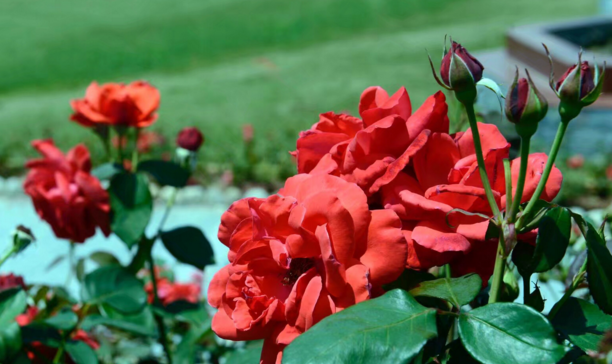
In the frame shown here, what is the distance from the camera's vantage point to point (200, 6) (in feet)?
31.5

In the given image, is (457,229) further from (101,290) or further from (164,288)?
(164,288)

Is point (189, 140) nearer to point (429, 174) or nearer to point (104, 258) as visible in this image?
point (104, 258)

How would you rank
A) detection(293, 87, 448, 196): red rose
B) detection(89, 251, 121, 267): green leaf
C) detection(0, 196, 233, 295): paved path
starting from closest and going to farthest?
1. detection(293, 87, 448, 196): red rose
2. detection(89, 251, 121, 267): green leaf
3. detection(0, 196, 233, 295): paved path

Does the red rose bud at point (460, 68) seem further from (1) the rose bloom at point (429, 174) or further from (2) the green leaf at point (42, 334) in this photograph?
(2) the green leaf at point (42, 334)

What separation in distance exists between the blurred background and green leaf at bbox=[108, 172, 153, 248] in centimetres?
242

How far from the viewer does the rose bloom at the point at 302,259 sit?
1.59 feet

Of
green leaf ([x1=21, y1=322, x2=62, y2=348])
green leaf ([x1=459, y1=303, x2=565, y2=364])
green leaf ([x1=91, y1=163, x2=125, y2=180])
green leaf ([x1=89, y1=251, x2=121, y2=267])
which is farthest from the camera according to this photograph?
green leaf ([x1=89, y1=251, x2=121, y2=267])

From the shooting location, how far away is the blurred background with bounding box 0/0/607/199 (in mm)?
4426

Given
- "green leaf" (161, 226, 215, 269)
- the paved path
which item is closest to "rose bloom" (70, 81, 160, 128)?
"green leaf" (161, 226, 215, 269)

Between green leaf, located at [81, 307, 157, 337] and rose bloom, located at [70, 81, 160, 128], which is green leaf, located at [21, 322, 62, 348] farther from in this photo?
rose bloom, located at [70, 81, 160, 128]

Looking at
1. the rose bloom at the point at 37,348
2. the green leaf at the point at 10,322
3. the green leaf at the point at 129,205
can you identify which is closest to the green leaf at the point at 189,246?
the green leaf at the point at 129,205

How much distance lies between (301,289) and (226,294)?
0.06 metres

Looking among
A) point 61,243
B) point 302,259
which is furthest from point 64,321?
point 61,243

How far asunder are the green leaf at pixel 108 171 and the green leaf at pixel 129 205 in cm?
3
